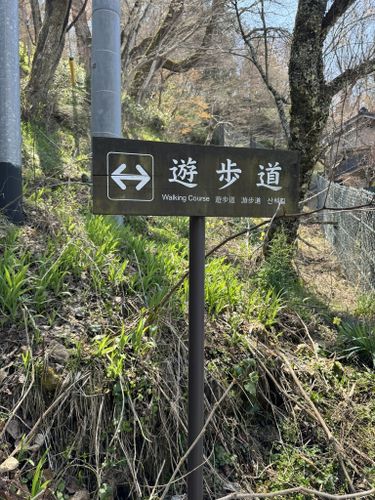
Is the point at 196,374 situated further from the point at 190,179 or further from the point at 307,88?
the point at 307,88

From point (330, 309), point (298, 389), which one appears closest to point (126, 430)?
point (298, 389)

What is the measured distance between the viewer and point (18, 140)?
161 inches

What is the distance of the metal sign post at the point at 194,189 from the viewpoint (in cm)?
203

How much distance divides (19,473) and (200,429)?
889 mm

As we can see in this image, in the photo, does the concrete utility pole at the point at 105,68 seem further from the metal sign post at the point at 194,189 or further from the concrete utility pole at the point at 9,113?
the metal sign post at the point at 194,189

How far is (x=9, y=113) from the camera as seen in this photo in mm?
3988

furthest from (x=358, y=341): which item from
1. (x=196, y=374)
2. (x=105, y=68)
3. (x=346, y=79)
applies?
(x=105, y=68)

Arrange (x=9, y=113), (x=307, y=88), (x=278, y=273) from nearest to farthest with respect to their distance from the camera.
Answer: (x=9, y=113)
(x=278, y=273)
(x=307, y=88)

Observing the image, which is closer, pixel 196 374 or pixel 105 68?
pixel 196 374

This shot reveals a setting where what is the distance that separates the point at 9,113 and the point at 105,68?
1.32 meters

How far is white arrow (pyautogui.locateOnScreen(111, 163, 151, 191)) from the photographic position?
2.03 meters

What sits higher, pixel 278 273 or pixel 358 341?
pixel 278 273

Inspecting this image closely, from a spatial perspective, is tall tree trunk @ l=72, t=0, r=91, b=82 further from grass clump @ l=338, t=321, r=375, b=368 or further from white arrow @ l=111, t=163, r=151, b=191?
white arrow @ l=111, t=163, r=151, b=191

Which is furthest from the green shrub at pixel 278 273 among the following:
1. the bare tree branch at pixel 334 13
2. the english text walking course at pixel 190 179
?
the bare tree branch at pixel 334 13
